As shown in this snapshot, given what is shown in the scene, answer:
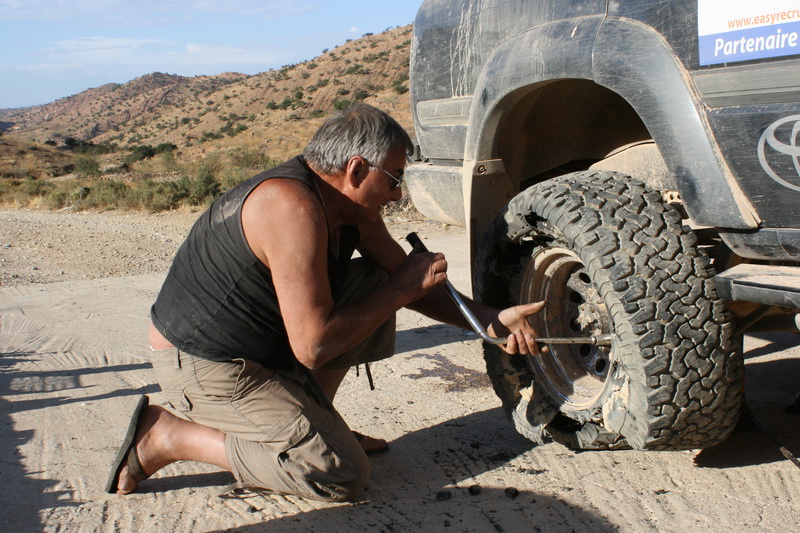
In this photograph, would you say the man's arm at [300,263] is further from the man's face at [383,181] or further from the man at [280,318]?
the man's face at [383,181]

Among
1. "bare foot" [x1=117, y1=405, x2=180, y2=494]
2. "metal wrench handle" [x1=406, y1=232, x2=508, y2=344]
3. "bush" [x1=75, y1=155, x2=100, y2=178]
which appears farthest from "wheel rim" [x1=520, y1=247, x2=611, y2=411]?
"bush" [x1=75, y1=155, x2=100, y2=178]

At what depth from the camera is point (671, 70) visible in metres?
2.48

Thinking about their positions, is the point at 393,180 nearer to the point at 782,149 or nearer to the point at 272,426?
the point at 272,426

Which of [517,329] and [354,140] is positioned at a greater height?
[354,140]

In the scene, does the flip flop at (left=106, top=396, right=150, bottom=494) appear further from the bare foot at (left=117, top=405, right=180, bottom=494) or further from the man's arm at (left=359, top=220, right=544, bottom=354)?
the man's arm at (left=359, top=220, right=544, bottom=354)

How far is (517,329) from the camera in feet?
9.23

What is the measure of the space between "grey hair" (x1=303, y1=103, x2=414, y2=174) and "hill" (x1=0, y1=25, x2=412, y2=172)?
25393 millimetres

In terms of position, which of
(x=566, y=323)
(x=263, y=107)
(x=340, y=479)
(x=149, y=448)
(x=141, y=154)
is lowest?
(x=340, y=479)

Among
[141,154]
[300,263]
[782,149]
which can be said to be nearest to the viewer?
[782,149]

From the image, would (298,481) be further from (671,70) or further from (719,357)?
(671,70)

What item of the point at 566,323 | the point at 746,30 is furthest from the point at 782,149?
the point at 566,323

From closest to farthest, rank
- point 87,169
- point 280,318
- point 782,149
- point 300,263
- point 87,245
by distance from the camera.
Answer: point 782,149 < point 300,263 < point 280,318 < point 87,245 < point 87,169

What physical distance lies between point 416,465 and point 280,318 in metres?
0.88

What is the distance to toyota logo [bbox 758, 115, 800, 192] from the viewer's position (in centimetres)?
223
